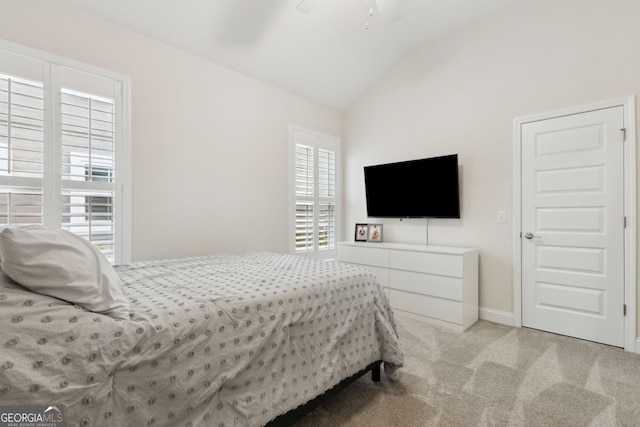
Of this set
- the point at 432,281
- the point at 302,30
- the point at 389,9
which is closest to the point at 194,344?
the point at 389,9

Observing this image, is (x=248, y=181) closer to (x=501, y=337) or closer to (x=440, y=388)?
(x=440, y=388)

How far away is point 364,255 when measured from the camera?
145 inches

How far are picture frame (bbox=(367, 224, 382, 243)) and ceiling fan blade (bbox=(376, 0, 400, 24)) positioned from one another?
233cm

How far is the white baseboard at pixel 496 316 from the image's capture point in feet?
9.95

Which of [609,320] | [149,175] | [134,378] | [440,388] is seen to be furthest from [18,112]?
[609,320]

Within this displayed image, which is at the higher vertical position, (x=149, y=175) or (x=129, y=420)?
(x=149, y=175)

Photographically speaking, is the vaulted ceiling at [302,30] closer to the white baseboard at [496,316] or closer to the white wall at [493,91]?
the white wall at [493,91]

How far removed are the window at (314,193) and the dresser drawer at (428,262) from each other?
111 cm

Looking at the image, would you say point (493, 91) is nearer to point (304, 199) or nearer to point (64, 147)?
point (304, 199)

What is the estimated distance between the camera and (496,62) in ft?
10.2

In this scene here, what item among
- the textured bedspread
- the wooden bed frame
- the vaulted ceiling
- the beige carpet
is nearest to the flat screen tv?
the vaulted ceiling

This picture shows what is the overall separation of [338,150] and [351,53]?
132 cm

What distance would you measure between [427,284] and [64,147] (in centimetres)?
335

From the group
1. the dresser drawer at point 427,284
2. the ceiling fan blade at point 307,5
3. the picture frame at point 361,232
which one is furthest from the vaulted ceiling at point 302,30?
the dresser drawer at point 427,284
